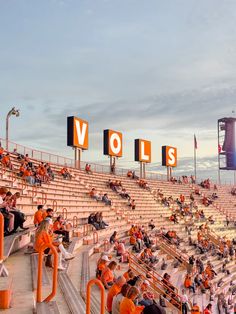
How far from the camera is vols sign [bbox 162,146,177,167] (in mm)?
57094

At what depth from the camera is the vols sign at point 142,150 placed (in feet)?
166

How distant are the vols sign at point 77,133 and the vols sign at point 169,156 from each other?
60.7ft

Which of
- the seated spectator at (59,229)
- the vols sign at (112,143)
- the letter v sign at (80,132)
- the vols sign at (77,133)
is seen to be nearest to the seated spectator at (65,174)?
the vols sign at (77,133)

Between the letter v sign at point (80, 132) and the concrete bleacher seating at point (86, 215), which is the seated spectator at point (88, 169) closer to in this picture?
the concrete bleacher seating at point (86, 215)

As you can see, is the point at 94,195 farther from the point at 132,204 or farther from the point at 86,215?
the point at 86,215

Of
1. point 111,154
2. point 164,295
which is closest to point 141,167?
point 111,154

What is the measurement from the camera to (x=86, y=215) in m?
23.0

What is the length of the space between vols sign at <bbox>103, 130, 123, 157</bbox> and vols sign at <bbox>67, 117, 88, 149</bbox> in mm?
3770

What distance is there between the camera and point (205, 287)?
793 inches

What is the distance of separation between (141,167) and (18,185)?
33267mm

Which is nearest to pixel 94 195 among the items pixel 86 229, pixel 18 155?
pixel 18 155

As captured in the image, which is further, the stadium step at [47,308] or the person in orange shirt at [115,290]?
the person in orange shirt at [115,290]

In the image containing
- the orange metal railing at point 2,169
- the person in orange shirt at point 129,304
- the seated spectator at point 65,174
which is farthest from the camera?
the seated spectator at point 65,174

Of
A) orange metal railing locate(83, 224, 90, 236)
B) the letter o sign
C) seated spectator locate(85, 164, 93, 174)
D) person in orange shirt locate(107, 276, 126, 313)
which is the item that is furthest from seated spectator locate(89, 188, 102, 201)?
person in orange shirt locate(107, 276, 126, 313)
